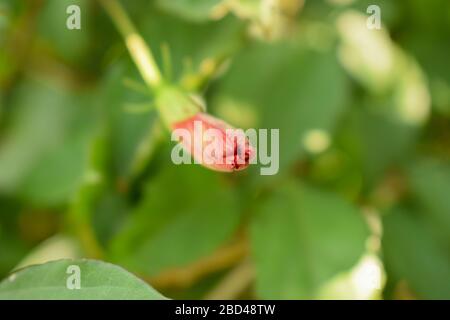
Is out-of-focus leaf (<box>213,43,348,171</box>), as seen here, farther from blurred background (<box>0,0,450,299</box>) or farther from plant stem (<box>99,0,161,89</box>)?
plant stem (<box>99,0,161,89</box>)

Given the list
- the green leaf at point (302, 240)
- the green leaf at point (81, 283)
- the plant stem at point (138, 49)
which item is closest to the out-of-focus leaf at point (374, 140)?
the green leaf at point (302, 240)

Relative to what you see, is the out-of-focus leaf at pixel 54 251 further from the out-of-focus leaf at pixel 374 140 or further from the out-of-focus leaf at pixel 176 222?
the out-of-focus leaf at pixel 374 140

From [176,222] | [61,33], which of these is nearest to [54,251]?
[176,222]

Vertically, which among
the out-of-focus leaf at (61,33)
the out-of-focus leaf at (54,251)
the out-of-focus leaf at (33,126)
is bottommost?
the out-of-focus leaf at (54,251)

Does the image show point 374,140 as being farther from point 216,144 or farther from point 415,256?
point 216,144

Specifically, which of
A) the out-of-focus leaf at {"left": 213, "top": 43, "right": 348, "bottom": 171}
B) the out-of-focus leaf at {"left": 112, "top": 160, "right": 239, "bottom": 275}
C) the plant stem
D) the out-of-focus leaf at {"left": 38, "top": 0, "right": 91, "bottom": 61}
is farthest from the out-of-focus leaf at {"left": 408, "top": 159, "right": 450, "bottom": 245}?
the out-of-focus leaf at {"left": 38, "top": 0, "right": 91, "bottom": 61}
